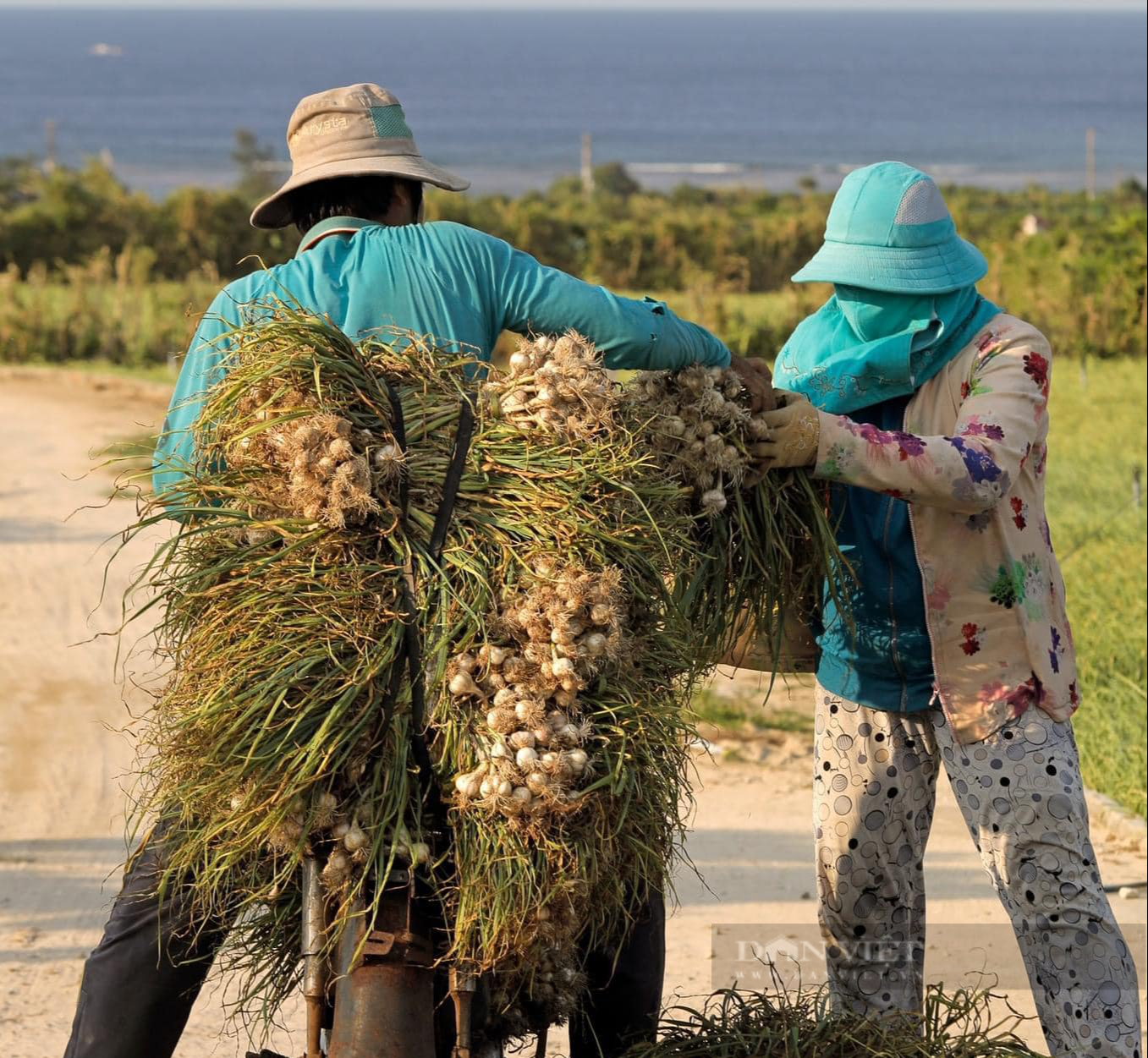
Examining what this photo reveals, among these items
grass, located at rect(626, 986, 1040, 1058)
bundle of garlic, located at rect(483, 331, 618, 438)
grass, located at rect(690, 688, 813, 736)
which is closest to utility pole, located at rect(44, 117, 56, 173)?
grass, located at rect(690, 688, 813, 736)

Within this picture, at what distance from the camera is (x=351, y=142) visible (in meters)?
2.62

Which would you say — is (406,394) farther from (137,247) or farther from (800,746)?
(137,247)

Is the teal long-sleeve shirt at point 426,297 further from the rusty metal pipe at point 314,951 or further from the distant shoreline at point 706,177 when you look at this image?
the distant shoreline at point 706,177

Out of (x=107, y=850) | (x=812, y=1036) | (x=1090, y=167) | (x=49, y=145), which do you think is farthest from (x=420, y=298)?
(x=49, y=145)

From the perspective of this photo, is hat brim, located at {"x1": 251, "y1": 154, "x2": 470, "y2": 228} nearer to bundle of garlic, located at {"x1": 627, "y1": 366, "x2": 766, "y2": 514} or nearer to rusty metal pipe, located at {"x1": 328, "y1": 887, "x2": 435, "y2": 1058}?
bundle of garlic, located at {"x1": 627, "y1": 366, "x2": 766, "y2": 514}

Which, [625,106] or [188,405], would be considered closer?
[188,405]

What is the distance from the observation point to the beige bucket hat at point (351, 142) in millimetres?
2596

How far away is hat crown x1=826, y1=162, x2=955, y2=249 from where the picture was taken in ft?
9.76

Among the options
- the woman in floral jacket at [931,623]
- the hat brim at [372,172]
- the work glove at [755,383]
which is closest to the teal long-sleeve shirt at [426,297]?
the hat brim at [372,172]

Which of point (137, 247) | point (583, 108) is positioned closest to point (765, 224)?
point (137, 247)

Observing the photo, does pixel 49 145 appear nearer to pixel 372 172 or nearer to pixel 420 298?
pixel 372 172

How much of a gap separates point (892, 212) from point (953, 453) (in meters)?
0.51

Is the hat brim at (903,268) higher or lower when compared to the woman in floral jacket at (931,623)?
higher

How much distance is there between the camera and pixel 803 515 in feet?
9.50
